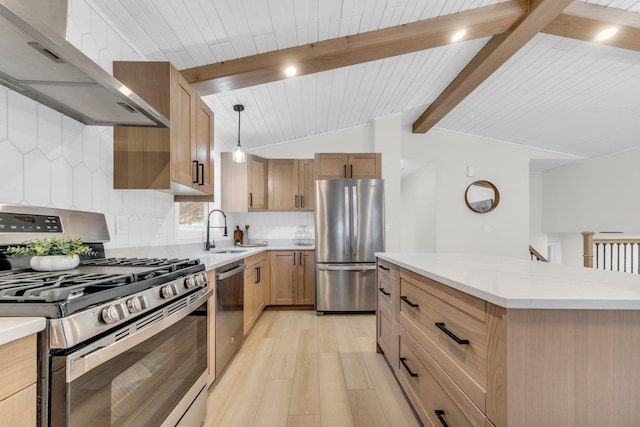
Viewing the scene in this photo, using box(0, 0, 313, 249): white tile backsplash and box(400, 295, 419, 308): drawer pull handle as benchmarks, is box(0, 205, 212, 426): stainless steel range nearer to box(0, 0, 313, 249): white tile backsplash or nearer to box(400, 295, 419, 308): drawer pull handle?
box(0, 0, 313, 249): white tile backsplash

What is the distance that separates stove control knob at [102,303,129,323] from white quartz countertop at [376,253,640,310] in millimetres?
1139

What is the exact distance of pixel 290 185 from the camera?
459 cm

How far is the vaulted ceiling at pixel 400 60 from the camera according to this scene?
7.06 ft

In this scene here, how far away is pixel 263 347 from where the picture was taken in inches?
113

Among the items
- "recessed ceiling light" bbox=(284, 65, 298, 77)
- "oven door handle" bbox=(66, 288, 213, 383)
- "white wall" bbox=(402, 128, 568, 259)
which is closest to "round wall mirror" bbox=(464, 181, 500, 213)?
"white wall" bbox=(402, 128, 568, 259)

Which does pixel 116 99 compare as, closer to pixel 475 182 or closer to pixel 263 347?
pixel 263 347

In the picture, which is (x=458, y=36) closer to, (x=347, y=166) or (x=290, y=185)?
(x=347, y=166)

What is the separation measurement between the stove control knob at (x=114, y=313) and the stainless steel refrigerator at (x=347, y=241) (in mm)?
3110

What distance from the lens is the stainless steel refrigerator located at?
397 centimetres

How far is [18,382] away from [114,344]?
0.84ft

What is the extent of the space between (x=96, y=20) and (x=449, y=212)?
5246 millimetres

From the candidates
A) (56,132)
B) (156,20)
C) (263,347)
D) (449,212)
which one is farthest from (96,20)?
(449,212)

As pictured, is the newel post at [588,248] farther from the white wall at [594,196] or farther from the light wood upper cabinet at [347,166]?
the light wood upper cabinet at [347,166]

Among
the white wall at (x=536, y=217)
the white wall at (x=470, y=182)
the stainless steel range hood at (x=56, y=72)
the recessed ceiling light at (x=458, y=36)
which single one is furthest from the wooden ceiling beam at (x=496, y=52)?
the white wall at (x=536, y=217)
